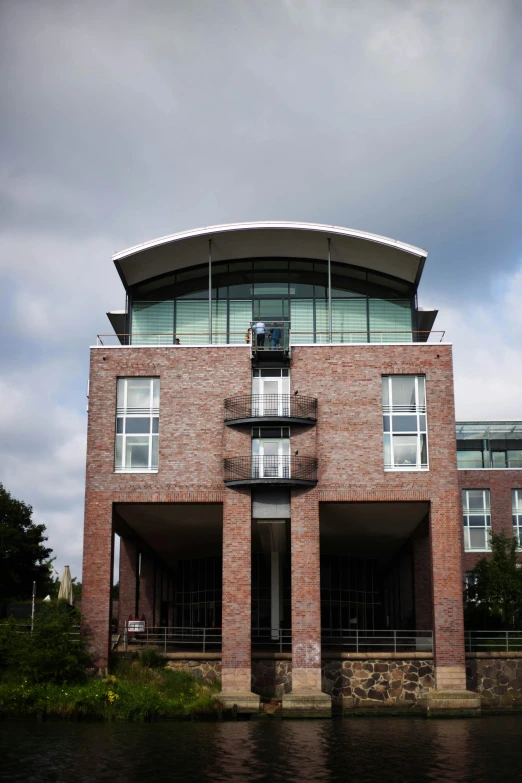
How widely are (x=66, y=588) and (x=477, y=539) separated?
26.4 metres

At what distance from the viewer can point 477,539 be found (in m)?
57.8

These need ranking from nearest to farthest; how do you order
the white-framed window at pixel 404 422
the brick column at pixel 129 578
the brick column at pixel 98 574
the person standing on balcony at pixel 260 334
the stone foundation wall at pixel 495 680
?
the brick column at pixel 98 574
the stone foundation wall at pixel 495 680
the white-framed window at pixel 404 422
the person standing on balcony at pixel 260 334
the brick column at pixel 129 578

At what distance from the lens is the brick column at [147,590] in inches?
2002

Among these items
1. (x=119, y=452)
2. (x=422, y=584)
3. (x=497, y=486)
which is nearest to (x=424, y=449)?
(x=422, y=584)

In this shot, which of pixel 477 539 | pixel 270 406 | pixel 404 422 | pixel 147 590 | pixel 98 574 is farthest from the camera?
pixel 477 539

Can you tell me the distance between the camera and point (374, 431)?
3741 cm

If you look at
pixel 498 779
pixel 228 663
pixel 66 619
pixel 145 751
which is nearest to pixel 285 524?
pixel 228 663

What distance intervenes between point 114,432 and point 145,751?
15513 millimetres

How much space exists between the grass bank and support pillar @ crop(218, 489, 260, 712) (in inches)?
52.5

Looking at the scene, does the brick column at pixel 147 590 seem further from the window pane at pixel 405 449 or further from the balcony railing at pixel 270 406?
the window pane at pixel 405 449

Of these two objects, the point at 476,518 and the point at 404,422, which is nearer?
the point at 404,422

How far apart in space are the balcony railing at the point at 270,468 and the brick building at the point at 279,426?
0.06 metres

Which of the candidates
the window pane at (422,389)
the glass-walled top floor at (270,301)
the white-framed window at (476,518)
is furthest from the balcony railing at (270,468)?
the white-framed window at (476,518)

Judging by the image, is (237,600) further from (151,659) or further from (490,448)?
(490,448)
